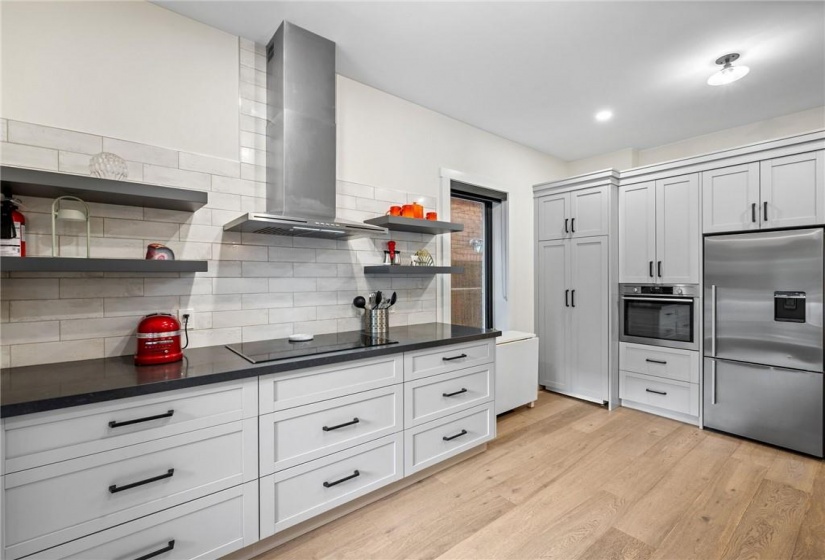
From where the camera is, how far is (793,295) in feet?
8.96

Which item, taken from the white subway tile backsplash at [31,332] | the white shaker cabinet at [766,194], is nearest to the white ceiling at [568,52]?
the white shaker cabinet at [766,194]

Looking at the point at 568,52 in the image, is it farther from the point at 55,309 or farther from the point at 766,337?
the point at 55,309

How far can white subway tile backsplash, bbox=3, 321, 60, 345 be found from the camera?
1.63 m

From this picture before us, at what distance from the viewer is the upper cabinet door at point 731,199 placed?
293 centimetres

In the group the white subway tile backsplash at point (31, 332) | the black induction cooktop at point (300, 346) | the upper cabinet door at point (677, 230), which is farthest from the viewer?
the upper cabinet door at point (677, 230)

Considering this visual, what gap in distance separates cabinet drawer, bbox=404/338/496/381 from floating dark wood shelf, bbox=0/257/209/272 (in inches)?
47.8

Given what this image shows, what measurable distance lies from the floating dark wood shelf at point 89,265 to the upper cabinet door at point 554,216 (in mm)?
3418

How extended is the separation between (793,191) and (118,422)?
421 centimetres

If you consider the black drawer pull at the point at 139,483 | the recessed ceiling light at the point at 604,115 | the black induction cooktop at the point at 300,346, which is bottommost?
the black drawer pull at the point at 139,483

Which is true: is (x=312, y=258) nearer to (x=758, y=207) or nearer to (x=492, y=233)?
(x=492, y=233)

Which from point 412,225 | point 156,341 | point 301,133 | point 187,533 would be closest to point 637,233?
point 412,225

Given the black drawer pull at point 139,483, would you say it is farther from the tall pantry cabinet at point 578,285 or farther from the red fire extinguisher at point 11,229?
the tall pantry cabinet at point 578,285

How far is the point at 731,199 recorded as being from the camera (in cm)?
304

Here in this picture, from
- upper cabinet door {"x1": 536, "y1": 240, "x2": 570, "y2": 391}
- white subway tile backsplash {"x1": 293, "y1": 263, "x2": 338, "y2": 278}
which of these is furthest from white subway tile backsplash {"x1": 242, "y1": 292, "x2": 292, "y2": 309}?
upper cabinet door {"x1": 536, "y1": 240, "x2": 570, "y2": 391}
